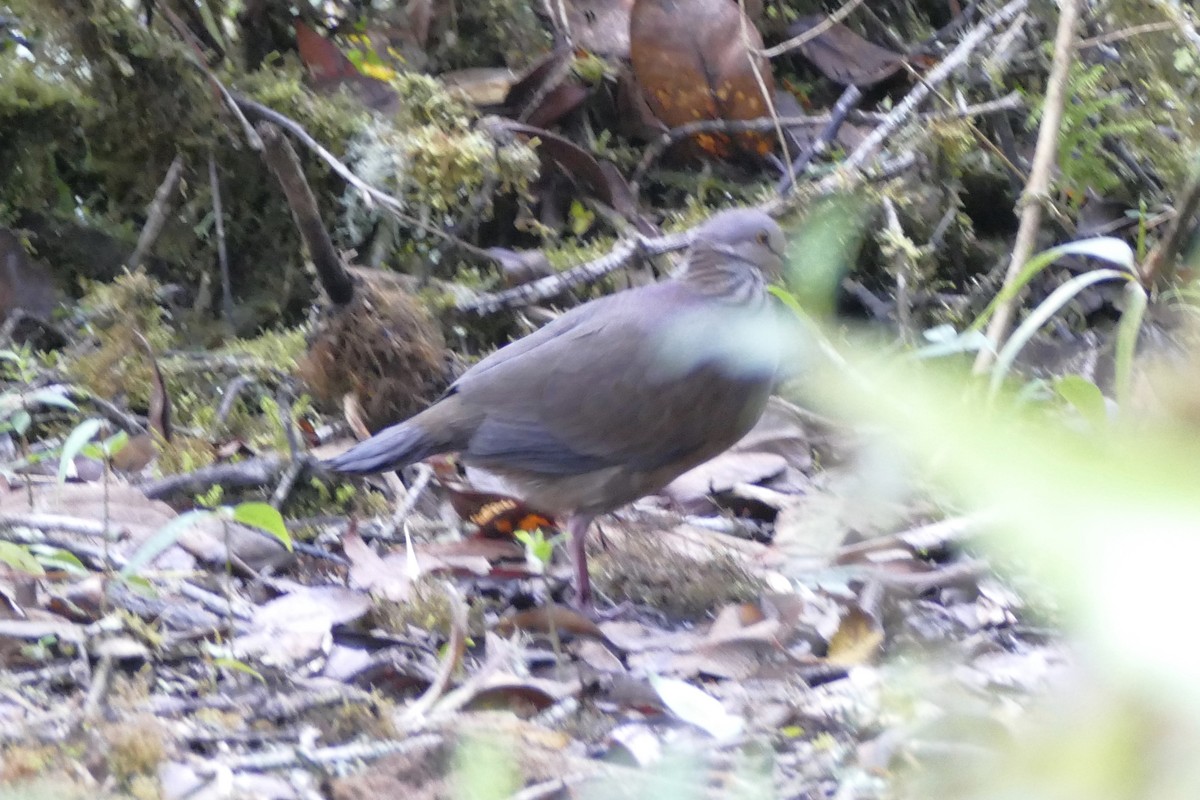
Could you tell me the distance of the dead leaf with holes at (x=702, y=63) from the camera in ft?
13.5

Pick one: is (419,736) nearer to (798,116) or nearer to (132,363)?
(132,363)

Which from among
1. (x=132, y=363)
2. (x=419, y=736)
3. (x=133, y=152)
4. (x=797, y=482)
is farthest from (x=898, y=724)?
(x=133, y=152)

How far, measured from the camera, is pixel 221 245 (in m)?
4.19

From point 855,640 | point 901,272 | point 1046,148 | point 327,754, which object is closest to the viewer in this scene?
point 327,754

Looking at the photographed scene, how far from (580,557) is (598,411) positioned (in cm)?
38

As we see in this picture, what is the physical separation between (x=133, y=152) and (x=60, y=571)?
228 centimetres

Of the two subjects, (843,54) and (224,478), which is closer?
(224,478)

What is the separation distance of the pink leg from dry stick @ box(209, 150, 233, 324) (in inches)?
69.4

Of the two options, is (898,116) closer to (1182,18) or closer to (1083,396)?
(1182,18)

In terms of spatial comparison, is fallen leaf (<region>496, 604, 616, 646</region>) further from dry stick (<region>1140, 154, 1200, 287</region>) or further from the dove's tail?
dry stick (<region>1140, 154, 1200, 287</region>)

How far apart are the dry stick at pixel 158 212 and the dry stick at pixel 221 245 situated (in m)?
0.12

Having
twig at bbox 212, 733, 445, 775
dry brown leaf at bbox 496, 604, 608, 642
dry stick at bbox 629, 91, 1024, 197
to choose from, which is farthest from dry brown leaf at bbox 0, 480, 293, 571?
dry stick at bbox 629, 91, 1024, 197

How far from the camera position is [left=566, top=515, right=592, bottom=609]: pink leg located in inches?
110

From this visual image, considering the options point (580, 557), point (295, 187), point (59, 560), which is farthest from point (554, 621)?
point (295, 187)
